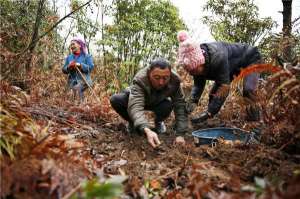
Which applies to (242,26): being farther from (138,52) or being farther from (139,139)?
(139,139)

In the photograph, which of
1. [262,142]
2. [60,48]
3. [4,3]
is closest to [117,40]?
[60,48]

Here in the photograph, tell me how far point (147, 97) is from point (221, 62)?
40.5 inches

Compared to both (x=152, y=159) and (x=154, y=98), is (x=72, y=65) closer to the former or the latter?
(x=154, y=98)

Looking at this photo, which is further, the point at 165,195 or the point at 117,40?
the point at 117,40

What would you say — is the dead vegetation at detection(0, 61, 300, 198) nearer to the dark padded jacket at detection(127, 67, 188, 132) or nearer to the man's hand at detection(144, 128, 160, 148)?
the man's hand at detection(144, 128, 160, 148)

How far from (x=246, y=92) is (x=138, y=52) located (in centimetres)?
782

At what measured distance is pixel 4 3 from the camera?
9039 mm

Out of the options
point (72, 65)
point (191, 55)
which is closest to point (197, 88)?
point (191, 55)

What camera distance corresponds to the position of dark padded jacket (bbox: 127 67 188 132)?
13.2 ft

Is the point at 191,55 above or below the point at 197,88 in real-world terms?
above

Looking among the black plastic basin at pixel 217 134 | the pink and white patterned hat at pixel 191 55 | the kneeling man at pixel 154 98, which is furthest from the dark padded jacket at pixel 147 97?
the black plastic basin at pixel 217 134

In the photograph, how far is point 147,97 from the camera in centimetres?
443

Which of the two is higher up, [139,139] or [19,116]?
[19,116]

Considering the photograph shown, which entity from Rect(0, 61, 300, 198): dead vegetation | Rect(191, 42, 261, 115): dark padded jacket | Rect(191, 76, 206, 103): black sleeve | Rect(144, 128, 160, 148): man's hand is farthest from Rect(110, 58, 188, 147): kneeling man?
Rect(191, 76, 206, 103): black sleeve
